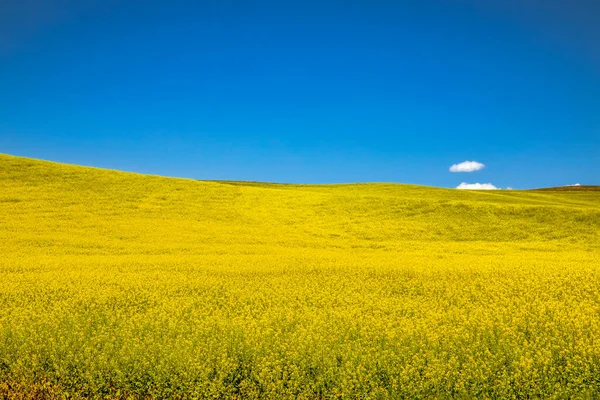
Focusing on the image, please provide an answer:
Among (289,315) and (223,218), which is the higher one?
(223,218)

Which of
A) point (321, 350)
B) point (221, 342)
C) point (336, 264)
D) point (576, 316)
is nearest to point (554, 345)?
point (576, 316)

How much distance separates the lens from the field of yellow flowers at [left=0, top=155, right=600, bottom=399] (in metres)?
6.10

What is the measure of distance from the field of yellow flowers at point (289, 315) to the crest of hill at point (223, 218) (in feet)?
0.88

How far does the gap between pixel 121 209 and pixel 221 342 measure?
19479mm

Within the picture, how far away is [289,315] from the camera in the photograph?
26.4 feet

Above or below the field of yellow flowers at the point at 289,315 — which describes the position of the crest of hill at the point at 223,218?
above

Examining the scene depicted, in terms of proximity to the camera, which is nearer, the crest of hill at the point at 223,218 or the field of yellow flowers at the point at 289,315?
the field of yellow flowers at the point at 289,315

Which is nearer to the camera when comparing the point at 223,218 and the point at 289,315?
the point at 289,315

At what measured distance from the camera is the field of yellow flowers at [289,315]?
6.10 m

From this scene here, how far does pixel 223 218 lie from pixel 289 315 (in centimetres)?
1646

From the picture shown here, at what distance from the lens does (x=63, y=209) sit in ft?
77.5

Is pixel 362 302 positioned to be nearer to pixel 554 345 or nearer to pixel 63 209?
pixel 554 345

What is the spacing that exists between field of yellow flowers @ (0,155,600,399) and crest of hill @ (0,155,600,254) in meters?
0.27

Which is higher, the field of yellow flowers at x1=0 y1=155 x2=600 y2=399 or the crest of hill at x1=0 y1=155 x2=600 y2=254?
the crest of hill at x1=0 y1=155 x2=600 y2=254
